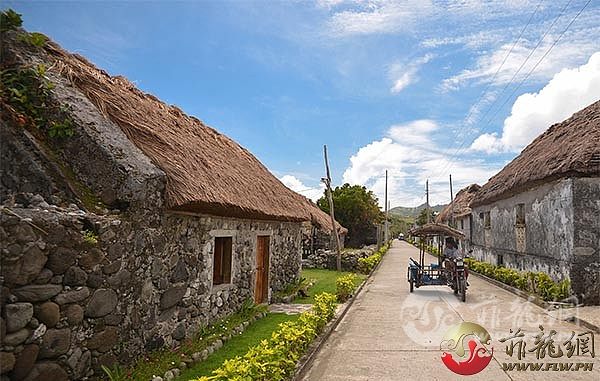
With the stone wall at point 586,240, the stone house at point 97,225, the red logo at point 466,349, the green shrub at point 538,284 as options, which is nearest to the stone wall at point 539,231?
the stone wall at point 586,240

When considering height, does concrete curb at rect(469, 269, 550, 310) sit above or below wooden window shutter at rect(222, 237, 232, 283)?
below

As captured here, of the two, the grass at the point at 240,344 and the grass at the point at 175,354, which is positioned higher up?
the grass at the point at 175,354

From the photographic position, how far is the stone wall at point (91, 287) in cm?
434

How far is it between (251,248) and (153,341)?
4.60 meters

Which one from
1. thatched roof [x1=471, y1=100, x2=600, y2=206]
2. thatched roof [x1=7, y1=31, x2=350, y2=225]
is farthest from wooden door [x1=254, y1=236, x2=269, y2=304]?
thatched roof [x1=471, y1=100, x2=600, y2=206]

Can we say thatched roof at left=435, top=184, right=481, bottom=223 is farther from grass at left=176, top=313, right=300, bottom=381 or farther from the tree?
grass at left=176, top=313, right=300, bottom=381

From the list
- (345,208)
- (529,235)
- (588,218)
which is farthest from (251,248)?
(345,208)

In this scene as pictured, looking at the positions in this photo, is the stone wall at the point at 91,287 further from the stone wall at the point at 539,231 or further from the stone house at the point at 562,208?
the stone wall at the point at 539,231

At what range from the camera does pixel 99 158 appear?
6137mm

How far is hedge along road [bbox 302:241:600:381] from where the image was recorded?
6.58m

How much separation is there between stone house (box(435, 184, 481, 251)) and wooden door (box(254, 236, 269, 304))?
17.2m

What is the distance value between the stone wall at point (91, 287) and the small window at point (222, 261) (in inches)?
55.6

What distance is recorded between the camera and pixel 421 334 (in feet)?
29.7

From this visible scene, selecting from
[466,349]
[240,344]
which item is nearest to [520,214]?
[466,349]
